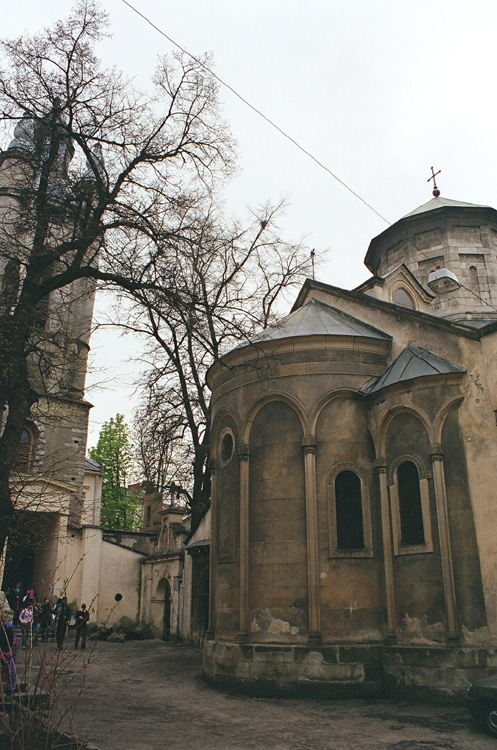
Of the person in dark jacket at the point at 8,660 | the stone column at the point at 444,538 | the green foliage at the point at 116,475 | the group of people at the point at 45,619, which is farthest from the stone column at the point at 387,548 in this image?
the green foliage at the point at 116,475

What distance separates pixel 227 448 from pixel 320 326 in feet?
11.4

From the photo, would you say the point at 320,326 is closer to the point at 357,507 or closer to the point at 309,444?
the point at 309,444

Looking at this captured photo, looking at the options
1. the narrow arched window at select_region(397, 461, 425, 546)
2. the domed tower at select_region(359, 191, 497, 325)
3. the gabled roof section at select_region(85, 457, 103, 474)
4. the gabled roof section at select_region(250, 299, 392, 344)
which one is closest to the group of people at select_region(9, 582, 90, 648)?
the narrow arched window at select_region(397, 461, 425, 546)

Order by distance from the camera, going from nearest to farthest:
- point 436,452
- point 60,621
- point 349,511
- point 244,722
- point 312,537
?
1. point 244,722
2. point 436,452
3. point 312,537
4. point 349,511
5. point 60,621

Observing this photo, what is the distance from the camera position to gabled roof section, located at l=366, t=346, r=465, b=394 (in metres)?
11.8

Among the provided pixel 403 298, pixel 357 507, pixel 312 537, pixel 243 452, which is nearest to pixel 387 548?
pixel 357 507

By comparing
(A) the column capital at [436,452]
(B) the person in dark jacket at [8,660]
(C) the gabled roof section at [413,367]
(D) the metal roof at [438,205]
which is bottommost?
(B) the person in dark jacket at [8,660]

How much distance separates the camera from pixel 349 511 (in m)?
12.3

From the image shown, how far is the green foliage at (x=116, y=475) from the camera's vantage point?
4034 centimetres

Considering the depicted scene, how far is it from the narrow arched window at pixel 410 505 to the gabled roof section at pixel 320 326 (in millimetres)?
3066

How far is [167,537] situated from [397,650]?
1412 centimetres

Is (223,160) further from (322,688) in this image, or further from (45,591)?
(45,591)

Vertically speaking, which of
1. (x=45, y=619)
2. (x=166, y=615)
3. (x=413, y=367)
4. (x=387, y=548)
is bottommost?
(x=166, y=615)

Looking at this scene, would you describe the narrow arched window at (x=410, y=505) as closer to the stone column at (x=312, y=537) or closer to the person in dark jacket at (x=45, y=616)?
the stone column at (x=312, y=537)
